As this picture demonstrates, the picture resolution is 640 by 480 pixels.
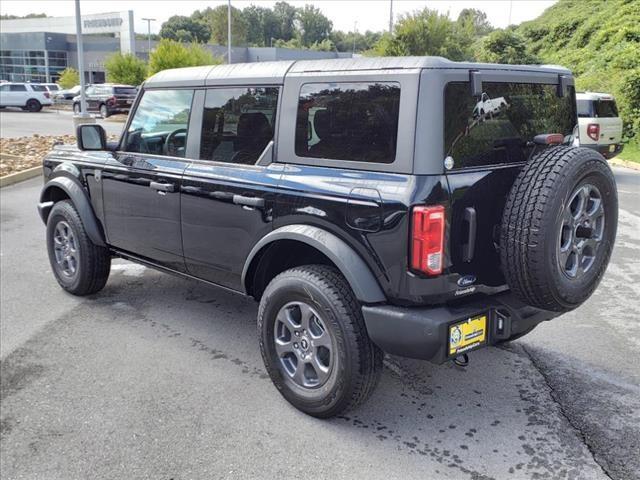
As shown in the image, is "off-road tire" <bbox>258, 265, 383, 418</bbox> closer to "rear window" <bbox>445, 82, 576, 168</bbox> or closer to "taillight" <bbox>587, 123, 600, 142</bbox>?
"rear window" <bbox>445, 82, 576, 168</bbox>

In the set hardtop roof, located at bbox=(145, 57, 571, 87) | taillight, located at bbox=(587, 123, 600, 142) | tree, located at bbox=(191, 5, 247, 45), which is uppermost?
tree, located at bbox=(191, 5, 247, 45)

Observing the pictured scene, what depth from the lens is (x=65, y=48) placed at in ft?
226

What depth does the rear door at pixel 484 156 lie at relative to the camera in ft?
9.75

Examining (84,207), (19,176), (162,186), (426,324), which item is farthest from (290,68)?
(19,176)

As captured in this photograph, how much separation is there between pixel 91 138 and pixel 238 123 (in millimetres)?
1597

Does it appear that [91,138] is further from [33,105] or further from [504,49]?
[33,105]

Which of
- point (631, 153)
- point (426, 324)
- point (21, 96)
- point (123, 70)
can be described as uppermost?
point (123, 70)

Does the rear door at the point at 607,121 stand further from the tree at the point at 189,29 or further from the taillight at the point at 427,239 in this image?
the tree at the point at 189,29

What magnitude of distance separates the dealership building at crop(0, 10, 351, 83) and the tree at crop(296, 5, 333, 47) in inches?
2042

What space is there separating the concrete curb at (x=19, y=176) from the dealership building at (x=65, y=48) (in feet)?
176

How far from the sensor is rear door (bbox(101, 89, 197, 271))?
14.0ft

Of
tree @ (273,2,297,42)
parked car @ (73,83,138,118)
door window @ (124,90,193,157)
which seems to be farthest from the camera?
tree @ (273,2,297,42)

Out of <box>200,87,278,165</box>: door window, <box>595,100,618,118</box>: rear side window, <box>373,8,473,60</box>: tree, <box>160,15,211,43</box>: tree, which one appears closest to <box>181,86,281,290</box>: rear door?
<box>200,87,278,165</box>: door window

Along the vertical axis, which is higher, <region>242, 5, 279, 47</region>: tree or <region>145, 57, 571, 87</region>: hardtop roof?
<region>242, 5, 279, 47</region>: tree
